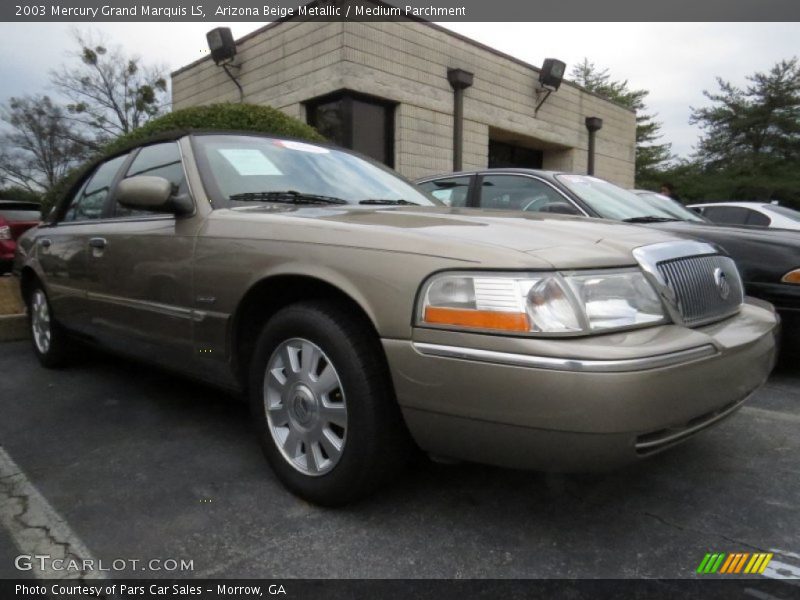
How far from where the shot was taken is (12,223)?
305 inches

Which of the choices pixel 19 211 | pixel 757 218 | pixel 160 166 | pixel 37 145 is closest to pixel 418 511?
pixel 160 166

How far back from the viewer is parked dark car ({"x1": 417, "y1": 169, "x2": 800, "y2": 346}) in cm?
357

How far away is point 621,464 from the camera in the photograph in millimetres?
1694

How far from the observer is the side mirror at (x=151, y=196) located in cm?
251

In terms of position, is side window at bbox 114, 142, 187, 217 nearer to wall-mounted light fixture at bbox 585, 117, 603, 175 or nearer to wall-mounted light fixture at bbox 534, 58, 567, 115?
wall-mounted light fixture at bbox 534, 58, 567, 115

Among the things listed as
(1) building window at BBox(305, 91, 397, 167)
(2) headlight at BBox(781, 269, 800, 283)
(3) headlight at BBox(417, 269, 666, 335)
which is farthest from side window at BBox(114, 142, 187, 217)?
(1) building window at BBox(305, 91, 397, 167)

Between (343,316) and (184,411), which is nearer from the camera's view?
(343,316)

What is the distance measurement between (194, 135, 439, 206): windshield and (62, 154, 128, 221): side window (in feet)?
3.29

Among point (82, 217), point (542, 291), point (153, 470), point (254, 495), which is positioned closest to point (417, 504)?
point (254, 495)

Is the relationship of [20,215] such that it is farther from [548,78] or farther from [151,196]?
[548,78]

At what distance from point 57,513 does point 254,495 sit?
69cm

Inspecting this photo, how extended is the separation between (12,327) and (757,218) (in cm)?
870

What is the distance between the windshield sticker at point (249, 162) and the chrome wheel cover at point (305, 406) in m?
1.02

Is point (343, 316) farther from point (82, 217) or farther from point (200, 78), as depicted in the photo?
point (200, 78)
